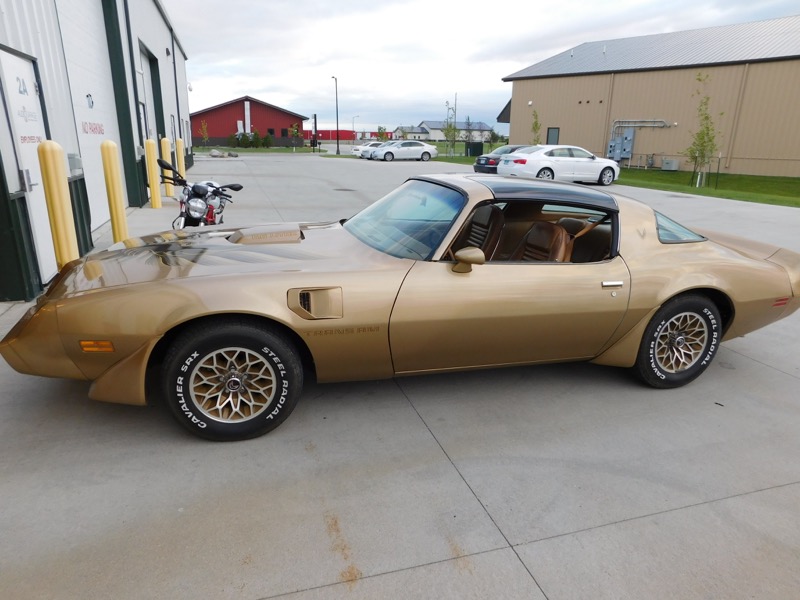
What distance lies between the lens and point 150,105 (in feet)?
50.8

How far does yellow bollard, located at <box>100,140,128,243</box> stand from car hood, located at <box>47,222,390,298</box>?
3522mm

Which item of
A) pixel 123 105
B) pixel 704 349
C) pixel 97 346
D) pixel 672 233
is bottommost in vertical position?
pixel 704 349

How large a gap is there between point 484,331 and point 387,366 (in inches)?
23.7

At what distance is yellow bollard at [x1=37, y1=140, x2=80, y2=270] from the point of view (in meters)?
4.86

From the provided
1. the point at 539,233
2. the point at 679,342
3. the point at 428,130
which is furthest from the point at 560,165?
the point at 428,130

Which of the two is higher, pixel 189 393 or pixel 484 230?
pixel 484 230

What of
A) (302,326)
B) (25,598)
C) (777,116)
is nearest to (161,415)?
(302,326)

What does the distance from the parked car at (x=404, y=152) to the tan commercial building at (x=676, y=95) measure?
8314 mm

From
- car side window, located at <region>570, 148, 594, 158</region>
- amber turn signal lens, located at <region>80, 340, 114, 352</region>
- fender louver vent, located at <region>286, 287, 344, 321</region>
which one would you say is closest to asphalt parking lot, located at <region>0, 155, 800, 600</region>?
amber turn signal lens, located at <region>80, 340, 114, 352</region>

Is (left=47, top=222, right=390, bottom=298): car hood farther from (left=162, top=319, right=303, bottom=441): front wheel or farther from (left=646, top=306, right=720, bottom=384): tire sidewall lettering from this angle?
(left=646, top=306, right=720, bottom=384): tire sidewall lettering

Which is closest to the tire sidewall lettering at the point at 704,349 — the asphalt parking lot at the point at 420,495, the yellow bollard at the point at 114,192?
the asphalt parking lot at the point at 420,495

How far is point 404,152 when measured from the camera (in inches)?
1464

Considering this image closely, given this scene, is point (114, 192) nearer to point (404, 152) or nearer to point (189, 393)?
point (189, 393)

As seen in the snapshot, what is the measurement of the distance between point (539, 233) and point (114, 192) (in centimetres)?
571
